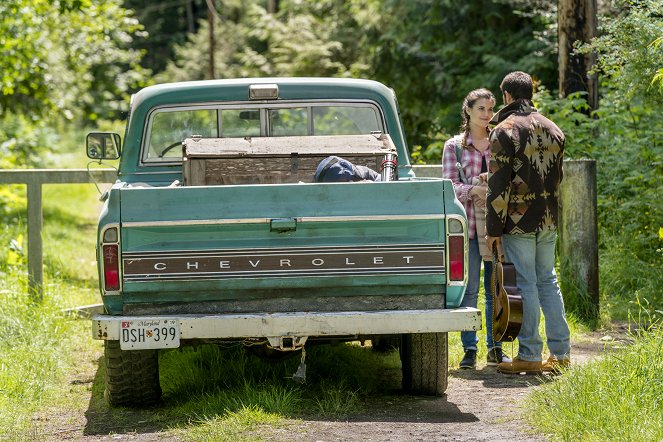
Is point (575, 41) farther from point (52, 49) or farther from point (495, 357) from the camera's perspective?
point (52, 49)

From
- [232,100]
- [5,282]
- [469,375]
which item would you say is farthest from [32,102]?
[469,375]

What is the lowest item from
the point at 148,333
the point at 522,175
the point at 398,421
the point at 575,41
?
the point at 398,421

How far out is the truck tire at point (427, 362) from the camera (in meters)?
6.32

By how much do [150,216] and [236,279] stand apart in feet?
1.87

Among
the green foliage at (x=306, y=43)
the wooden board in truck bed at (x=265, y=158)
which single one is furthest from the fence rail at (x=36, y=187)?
the green foliage at (x=306, y=43)

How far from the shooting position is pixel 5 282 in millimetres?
9648

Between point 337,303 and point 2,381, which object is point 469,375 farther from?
point 2,381

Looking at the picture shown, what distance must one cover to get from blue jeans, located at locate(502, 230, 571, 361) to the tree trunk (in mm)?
3453

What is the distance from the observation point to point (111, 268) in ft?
19.1

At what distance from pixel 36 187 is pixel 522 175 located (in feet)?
15.0

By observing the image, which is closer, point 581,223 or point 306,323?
point 306,323

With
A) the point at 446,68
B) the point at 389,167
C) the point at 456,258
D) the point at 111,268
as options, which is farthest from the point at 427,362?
the point at 446,68

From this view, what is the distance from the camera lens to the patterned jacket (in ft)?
22.1

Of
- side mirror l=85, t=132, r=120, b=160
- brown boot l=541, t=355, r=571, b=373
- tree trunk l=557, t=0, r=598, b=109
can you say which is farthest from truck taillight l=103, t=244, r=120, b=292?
tree trunk l=557, t=0, r=598, b=109
